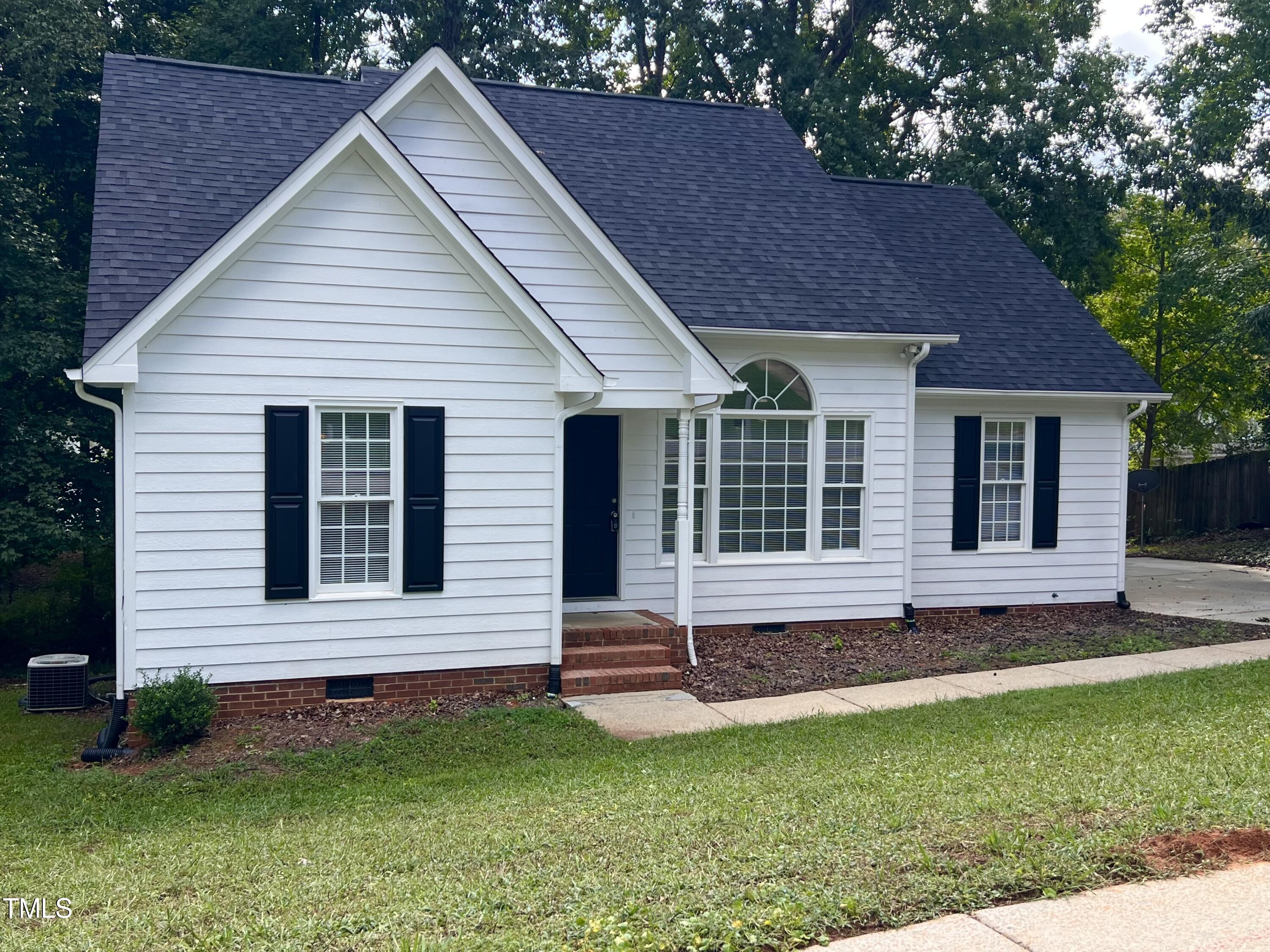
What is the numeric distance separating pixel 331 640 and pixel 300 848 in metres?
3.97

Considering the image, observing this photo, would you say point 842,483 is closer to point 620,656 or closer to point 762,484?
point 762,484

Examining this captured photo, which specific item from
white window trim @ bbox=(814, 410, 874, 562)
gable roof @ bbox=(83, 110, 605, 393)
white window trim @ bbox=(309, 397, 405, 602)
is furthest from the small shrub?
white window trim @ bbox=(814, 410, 874, 562)

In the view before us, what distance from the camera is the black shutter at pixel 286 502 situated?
9234 mm

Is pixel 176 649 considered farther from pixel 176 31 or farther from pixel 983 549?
pixel 176 31

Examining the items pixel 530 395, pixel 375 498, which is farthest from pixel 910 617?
pixel 375 498

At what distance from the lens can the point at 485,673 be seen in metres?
9.98

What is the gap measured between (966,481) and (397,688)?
7.87m

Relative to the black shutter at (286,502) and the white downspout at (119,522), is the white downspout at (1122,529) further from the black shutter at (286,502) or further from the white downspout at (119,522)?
the white downspout at (119,522)

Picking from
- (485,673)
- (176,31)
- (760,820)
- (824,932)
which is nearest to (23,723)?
(485,673)

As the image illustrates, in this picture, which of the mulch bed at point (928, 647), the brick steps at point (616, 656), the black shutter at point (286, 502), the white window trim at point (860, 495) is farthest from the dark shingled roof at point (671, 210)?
the brick steps at point (616, 656)

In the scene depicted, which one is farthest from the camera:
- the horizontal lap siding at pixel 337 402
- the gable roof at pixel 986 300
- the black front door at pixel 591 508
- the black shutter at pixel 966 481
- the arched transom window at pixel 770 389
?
the gable roof at pixel 986 300

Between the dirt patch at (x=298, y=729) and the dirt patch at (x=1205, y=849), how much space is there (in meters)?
5.80

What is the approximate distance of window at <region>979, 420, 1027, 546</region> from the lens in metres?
14.4

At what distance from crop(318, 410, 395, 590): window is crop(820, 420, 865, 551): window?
5.51m
